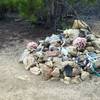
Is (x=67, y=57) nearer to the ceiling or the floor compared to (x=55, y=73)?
nearer to the ceiling

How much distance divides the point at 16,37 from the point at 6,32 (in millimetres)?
379

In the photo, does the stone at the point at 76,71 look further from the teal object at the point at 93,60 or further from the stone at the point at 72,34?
the stone at the point at 72,34

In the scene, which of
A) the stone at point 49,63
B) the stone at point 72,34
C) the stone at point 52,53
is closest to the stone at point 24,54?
the stone at point 52,53

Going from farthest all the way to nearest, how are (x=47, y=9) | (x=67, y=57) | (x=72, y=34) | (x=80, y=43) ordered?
(x=47, y=9) → (x=72, y=34) → (x=80, y=43) → (x=67, y=57)

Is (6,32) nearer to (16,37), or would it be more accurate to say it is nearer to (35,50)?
(16,37)

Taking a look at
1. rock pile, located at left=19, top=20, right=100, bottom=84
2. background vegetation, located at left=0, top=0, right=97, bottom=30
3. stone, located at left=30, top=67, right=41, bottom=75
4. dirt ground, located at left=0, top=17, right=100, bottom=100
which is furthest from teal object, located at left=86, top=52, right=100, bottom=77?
background vegetation, located at left=0, top=0, right=97, bottom=30

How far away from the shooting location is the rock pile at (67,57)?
15.5ft

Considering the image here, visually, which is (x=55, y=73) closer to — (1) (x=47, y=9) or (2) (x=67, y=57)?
(2) (x=67, y=57)

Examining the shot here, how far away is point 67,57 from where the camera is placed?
507 cm

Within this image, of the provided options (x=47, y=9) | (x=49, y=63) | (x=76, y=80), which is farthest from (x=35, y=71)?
(x=47, y=9)

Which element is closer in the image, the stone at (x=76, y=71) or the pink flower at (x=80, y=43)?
the stone at (x=76, y=71)

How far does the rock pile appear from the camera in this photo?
473cm

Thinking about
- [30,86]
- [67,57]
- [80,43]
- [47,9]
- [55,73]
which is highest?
[47,9]

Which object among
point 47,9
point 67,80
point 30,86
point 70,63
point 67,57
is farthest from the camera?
point 47,9
